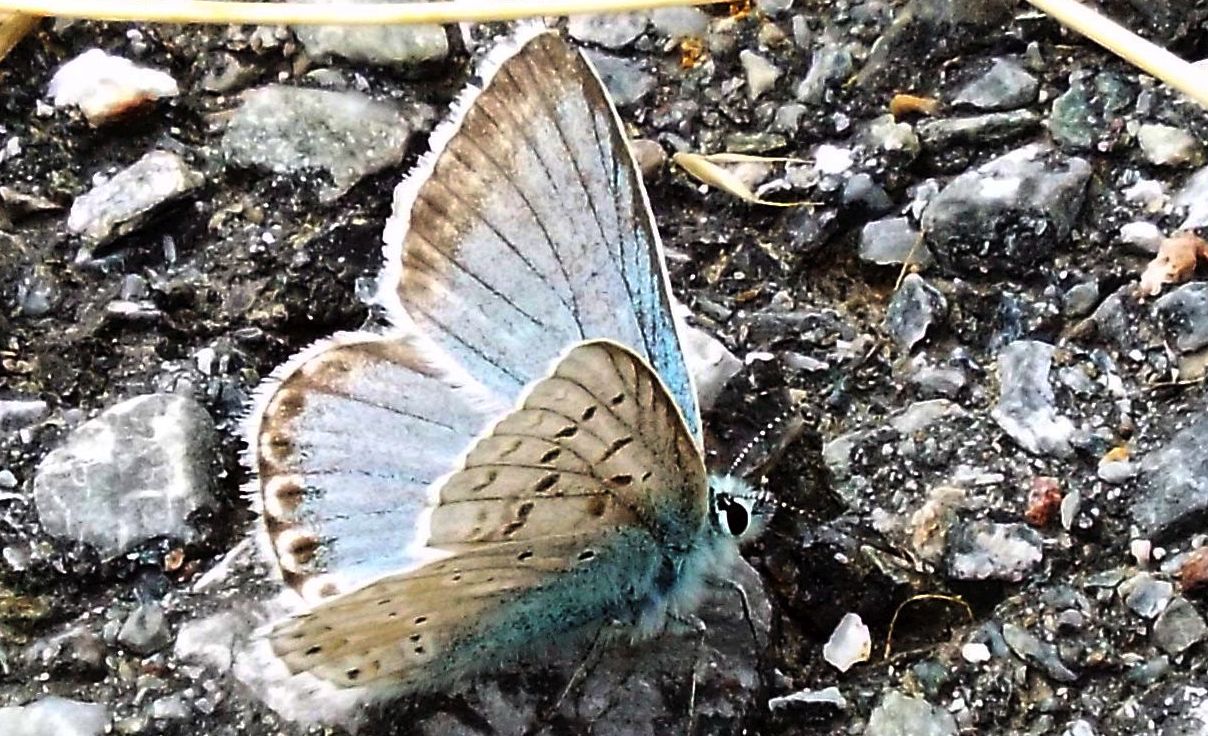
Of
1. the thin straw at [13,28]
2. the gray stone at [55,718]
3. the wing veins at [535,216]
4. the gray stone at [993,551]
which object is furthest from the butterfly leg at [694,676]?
the thin straw at [13,28]

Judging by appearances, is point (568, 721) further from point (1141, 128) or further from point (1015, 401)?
point (1141, 128)

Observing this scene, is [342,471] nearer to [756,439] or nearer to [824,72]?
[756,439]

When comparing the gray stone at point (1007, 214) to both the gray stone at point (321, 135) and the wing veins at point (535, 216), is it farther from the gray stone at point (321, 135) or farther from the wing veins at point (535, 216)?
the gray stone at point (321, 135)

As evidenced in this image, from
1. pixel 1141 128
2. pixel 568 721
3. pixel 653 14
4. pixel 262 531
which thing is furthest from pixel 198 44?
pixel 1141 128

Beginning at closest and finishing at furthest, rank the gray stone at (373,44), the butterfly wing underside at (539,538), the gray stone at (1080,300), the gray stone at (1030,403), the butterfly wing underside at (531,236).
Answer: the butterfly wing underside at (539,538) → the butterfly wing underside at (531,236) → the gray stone at (1030,403) → the gray stone at (1080,300) → the gray stone at (373,44)

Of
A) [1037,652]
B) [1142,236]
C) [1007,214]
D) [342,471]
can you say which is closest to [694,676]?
[1037,652]

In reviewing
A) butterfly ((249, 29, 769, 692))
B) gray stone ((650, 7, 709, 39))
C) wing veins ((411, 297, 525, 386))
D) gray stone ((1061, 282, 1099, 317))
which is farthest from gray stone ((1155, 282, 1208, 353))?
wing veins ((411, 297, 525, 386))

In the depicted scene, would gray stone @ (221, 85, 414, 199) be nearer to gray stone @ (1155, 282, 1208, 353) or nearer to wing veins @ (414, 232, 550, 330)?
wing veins @ (414, 232, 550, 330)
